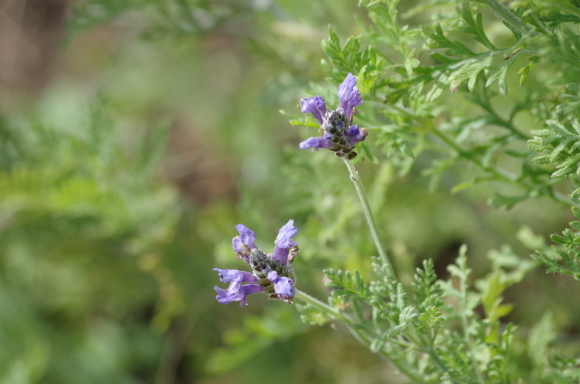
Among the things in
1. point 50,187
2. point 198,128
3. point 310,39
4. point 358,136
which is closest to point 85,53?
point 198,128

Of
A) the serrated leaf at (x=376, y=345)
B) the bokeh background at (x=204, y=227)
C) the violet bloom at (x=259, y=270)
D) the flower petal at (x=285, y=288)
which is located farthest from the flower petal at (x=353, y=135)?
the bokeh background at (x=204, y=227)

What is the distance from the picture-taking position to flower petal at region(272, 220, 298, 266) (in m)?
1.25

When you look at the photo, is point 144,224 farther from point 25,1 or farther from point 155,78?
point 25,1

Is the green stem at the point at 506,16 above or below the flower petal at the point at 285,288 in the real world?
above

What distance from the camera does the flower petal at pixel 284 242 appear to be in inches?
49.2

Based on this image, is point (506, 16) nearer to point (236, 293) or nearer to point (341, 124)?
point (341, 124)

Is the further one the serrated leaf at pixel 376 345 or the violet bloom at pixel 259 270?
the serrated leaf at pixel 376 345

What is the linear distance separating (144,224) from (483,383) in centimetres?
205

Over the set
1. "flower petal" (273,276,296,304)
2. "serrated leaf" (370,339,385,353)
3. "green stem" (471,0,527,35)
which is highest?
"green stem" (471,0,527,35)

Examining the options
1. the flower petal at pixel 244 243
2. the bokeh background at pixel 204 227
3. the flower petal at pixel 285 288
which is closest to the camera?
the flower petal at pixel 285 288

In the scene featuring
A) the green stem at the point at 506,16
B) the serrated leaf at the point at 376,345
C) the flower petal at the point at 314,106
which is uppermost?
the green stem at the point at 506,16

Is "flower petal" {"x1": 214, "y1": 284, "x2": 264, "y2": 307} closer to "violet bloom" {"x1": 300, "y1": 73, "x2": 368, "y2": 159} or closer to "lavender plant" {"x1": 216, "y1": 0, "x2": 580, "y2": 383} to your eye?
"lavender plant" {"x1": 216, "y1": 0, "x2": 580, "y2": 383}

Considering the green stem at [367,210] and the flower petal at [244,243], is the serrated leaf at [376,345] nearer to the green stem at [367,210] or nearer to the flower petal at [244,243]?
the green stem at [367,210]

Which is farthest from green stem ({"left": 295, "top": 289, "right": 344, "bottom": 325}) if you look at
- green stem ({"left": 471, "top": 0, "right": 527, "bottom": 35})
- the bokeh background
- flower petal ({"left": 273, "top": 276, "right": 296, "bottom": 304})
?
green stem ({"left": 471, "top": 0, "right": 527, "bottom": 35})
